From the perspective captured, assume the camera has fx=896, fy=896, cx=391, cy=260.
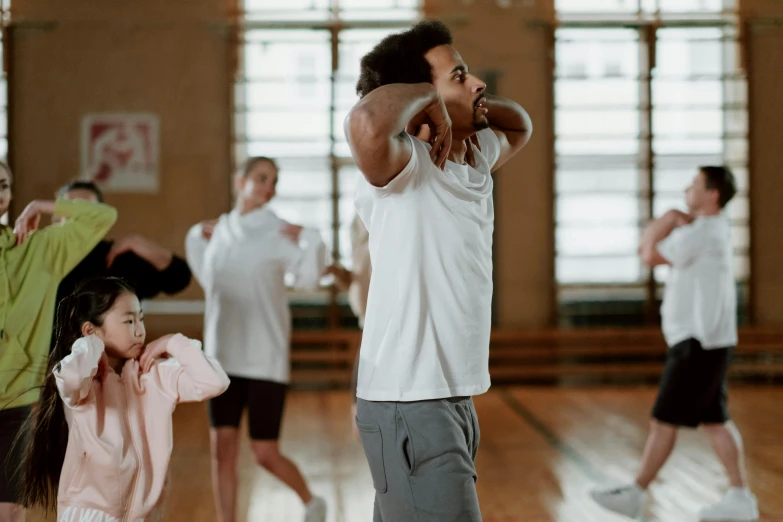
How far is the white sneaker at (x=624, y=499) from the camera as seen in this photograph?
151 inches

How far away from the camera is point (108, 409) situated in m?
2.09

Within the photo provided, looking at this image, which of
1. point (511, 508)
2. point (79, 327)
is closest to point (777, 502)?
point (511, 508)

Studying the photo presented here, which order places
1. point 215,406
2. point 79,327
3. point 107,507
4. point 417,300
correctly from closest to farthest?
point 417,300 < point 107,507 < point 79,327 < point 215,406

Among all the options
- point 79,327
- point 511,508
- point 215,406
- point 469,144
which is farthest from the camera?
point 511,508

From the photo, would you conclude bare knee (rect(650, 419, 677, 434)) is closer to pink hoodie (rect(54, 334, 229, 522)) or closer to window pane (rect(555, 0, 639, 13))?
pink hoodie (rect(54, 334, 229, 522))

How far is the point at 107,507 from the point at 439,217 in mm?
1032

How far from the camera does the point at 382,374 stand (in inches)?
65.8

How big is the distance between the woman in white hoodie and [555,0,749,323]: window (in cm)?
515

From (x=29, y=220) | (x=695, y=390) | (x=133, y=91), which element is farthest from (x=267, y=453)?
(x=133, y=91)

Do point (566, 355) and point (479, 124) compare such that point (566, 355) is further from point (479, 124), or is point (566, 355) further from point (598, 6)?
point (479, 124)

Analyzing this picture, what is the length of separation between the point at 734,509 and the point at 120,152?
6244mm

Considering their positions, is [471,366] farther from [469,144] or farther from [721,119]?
[721,119]

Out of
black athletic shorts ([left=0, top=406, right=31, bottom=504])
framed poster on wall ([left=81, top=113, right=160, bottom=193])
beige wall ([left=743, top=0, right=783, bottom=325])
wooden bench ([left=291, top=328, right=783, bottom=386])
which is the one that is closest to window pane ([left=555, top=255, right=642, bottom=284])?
wooden bench ([left=291, top=328, right=783, bottom=386])

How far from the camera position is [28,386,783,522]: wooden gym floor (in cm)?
396
